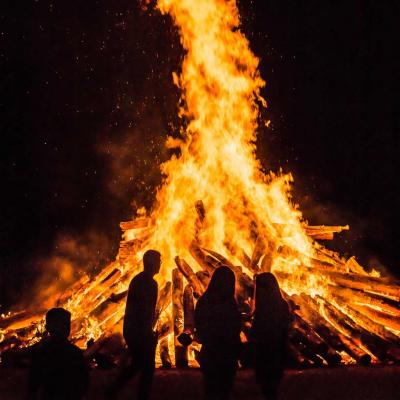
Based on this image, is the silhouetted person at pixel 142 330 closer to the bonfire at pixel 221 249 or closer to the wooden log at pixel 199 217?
the bonfire at pixel 221 249

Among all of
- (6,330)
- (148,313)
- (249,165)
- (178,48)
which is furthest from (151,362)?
(178,48)

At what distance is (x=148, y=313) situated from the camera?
496 cm

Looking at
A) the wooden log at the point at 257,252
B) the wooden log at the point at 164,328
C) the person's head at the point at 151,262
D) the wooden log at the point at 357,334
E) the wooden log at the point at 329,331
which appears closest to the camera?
the person's head at the point at 151,262

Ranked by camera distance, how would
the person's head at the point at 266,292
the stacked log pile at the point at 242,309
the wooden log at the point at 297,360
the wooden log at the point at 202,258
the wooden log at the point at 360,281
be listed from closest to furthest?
1. the person's head at the point at 266,292
2. the wooden log at the point at 297,360
3. the stacked log pile at the point at 242,309
4. the wooden log at the point at 360,281
5. the wooden log at the point at 202,258

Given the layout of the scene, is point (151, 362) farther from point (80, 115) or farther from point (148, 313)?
point (80, 115)

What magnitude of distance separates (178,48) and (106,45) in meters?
3.92

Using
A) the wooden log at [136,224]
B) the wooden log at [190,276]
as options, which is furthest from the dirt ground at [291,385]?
the wooden log at [136,224]

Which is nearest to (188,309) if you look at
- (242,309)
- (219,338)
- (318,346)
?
(242,309)

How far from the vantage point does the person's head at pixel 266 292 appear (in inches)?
199

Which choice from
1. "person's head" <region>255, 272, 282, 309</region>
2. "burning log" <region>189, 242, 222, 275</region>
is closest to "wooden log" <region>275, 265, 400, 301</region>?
"burning log" <region>189, 242, 222, 275</region>

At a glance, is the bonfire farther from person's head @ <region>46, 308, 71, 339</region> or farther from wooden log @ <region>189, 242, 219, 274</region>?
person's head @ <region>46, 308, 71, 339</region>

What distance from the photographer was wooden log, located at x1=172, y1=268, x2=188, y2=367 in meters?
6.33

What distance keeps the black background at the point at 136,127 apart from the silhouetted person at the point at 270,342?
34.5 ft

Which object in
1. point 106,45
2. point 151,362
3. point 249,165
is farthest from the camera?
point 106,45
